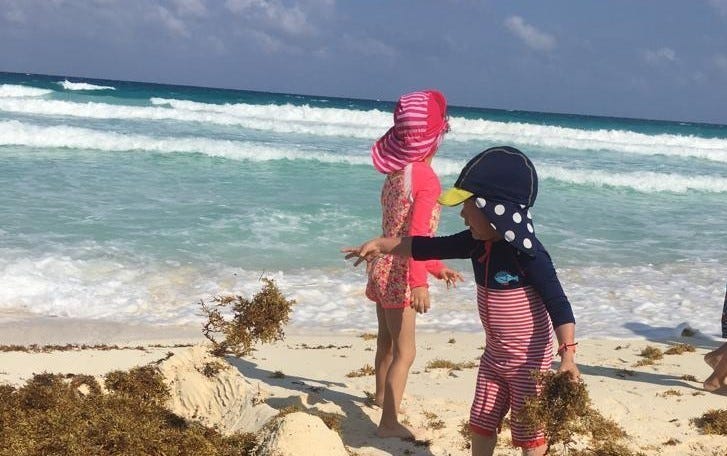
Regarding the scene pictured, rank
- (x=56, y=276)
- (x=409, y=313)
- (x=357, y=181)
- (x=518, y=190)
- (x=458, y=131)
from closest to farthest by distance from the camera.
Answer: (x=518, y=190) → (x=409, y=313) → (x=56, y=276) → (x=357, y=181) → (x=458, y=131)

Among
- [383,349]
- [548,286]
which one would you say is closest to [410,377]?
[383,349]

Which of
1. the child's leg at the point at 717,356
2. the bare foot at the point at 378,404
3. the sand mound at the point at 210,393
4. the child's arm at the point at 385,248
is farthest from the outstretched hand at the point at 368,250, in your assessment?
the child's leg at the point at 717,356

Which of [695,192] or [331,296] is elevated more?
[695,192]

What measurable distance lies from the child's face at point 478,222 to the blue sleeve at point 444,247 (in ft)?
0.40

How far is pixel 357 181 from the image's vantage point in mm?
16500

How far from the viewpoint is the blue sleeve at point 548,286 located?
299cm

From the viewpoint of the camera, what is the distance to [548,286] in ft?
9.99

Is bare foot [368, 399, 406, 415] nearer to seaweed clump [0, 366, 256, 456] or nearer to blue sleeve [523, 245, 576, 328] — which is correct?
seaweed clump [0, 366, 256, 456]

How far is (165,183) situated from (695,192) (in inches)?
573

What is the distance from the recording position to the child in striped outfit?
9.94 feet

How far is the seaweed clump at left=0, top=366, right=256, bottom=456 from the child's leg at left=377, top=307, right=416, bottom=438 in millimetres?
932

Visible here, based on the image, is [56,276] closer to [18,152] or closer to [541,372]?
[541,372]

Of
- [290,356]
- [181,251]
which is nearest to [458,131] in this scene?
[181,251]

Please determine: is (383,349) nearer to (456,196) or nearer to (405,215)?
(405,215)
